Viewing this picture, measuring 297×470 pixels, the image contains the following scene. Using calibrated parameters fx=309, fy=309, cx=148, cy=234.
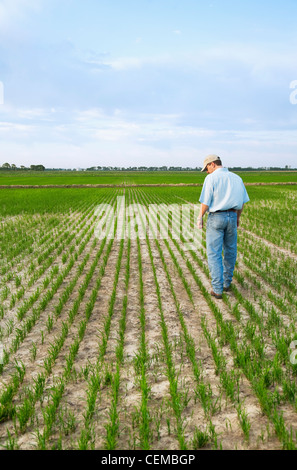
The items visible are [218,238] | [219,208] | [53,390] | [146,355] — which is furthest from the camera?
[218,238]

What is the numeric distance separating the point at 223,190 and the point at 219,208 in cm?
25

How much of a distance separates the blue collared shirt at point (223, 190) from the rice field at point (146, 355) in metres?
1.28

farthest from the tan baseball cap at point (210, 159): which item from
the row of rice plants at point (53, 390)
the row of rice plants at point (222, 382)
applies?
the row of rice plants at point (53, 390)

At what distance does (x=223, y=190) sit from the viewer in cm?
420

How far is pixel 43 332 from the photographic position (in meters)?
3.45

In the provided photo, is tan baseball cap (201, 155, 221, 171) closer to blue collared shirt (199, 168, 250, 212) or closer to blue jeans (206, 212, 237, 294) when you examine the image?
A: blue collared shirt (199, 168, 250, 212)

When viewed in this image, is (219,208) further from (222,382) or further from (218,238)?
(222,382)

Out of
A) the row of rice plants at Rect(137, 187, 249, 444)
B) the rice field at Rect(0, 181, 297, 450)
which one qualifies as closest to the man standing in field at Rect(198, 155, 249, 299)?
the rice field at Rect(0, 181, 297, 450)

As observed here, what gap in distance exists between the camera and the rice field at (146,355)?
201cm

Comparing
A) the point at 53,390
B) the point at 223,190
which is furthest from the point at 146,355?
the point at 223,190

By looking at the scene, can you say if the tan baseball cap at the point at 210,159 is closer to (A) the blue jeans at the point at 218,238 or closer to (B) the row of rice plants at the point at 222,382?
(A) the blue jeans at the point at 218,238
